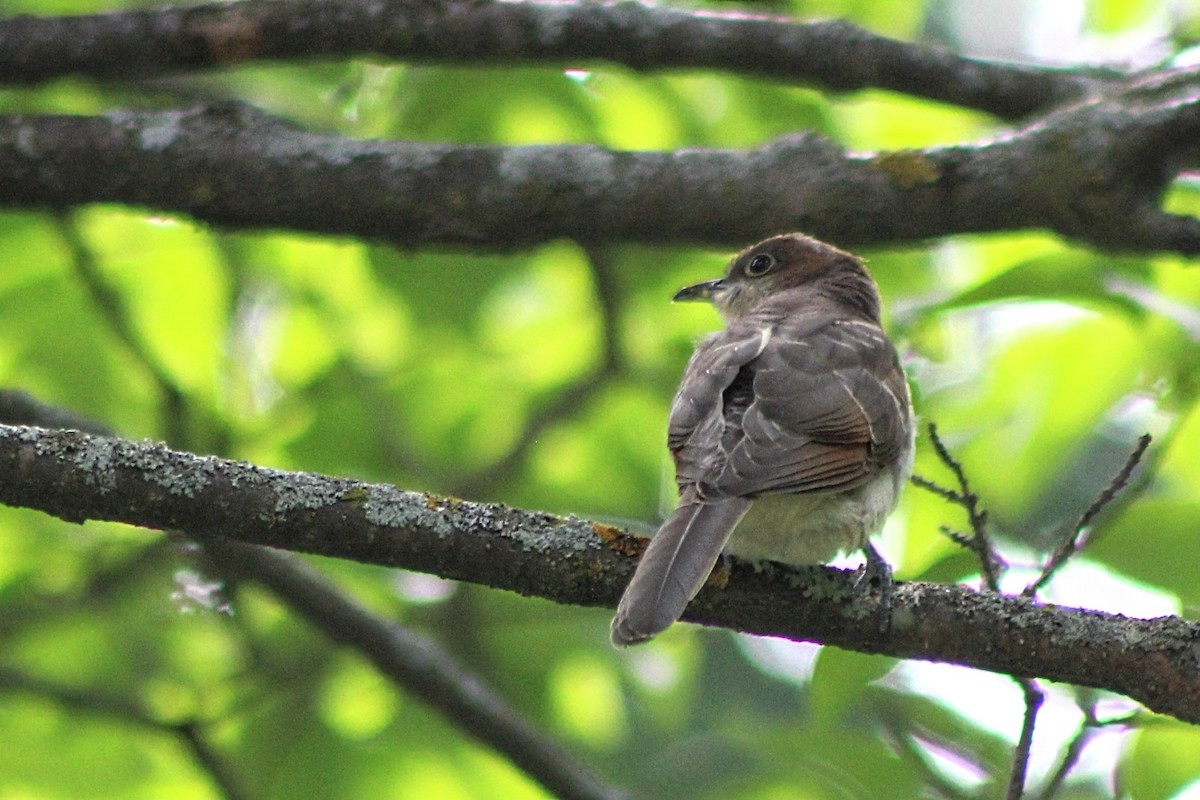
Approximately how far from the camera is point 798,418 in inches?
167

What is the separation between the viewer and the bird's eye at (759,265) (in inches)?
246

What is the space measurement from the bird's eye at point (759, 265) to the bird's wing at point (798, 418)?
1327 mm

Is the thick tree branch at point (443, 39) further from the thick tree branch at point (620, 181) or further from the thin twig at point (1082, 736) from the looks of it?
the thin twig at point (1082, 736)

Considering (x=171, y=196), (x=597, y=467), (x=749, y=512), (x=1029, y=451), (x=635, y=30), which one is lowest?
(x=597, y=467)

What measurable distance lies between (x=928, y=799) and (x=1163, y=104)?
99.2 inches

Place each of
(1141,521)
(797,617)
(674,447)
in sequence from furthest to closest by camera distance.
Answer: (674,447) < (1141,521) < (797,617)

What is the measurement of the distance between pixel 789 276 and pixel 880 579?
2.78m

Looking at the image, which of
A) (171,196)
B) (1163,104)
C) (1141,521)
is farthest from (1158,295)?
(171,196)

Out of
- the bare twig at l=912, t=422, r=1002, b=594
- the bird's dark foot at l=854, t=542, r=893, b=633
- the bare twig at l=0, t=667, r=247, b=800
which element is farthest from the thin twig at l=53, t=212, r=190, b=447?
the bare twig at l=912, t=422, r=1002, b=594

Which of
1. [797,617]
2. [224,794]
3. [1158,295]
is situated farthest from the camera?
[224,794]

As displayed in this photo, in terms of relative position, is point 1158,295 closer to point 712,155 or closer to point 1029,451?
point 1029,451

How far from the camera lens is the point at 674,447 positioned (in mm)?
4285

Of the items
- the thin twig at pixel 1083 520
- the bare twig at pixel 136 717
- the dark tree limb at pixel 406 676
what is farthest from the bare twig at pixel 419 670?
the thin twig at pixel 1083 520

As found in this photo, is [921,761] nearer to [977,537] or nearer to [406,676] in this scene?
[977,537]
